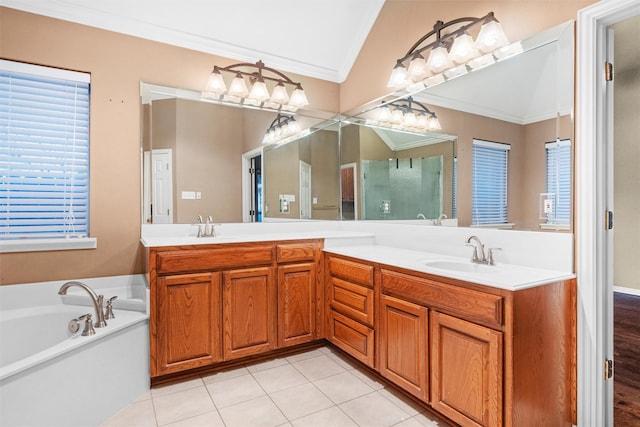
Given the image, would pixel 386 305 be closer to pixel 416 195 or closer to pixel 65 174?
pixel 416 195

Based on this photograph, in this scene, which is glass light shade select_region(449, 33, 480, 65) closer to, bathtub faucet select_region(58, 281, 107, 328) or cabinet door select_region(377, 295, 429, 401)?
cabinet door select_region(377, 295, 429, 401)

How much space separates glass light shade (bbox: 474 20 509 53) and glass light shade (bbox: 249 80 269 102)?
67.4 inches

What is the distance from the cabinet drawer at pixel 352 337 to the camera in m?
2.14

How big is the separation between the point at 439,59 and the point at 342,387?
7.25 feet

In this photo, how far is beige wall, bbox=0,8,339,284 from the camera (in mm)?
2184

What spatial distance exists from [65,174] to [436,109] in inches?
104

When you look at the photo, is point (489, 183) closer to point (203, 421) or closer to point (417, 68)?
point (417, 68)

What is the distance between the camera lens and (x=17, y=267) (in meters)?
2.18

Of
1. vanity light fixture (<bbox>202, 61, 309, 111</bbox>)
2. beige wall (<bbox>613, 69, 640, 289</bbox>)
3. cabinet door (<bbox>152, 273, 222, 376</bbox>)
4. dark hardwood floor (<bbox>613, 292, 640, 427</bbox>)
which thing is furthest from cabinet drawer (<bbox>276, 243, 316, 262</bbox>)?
beige wall (<bbox>613, 69, 640, 289</bbox>)

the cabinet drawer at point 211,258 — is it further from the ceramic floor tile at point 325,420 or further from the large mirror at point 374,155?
the ceramic floor tile at point 325,420

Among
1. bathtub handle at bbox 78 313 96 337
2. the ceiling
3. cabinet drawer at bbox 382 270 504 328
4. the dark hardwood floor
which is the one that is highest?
the ceiling

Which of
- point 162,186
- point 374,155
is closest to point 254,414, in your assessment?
point 162,186

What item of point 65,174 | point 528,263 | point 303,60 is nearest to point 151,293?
point 65,174

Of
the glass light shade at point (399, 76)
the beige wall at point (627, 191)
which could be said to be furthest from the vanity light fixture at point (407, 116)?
the beige wall at point (627, 191)
